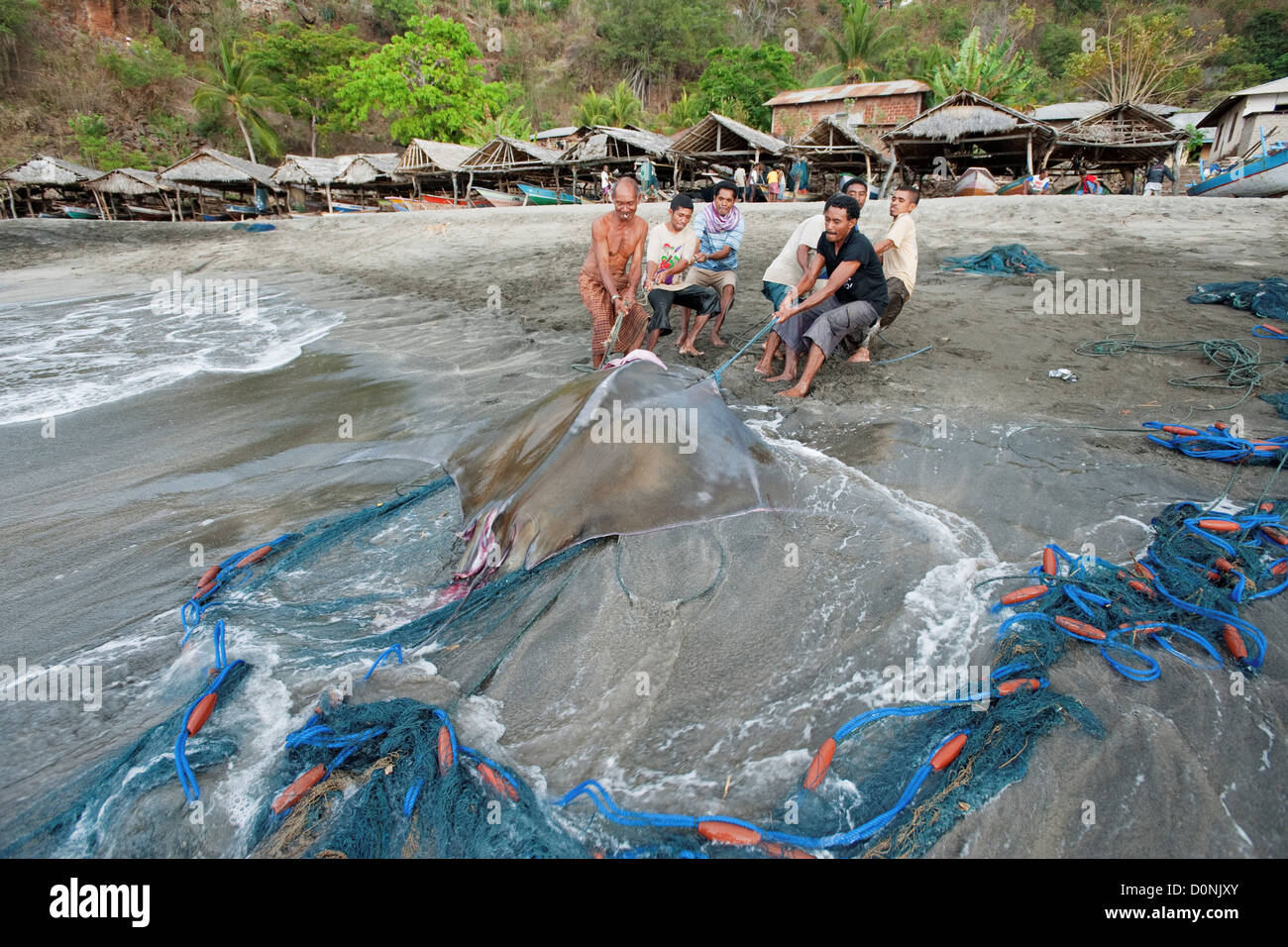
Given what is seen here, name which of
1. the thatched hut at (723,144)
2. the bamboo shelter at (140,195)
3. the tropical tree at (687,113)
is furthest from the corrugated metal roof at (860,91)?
the bamboo shelter at (140,195)

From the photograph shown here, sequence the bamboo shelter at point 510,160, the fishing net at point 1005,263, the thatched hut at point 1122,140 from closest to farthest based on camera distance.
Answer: the fishing net at point 1005,263
the thatched hut at point 1122,140
the bamboo shelter at point 510,160

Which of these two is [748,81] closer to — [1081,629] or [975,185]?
[975,185]

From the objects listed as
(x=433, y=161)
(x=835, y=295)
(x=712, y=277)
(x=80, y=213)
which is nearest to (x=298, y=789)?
(x=835, y=295)

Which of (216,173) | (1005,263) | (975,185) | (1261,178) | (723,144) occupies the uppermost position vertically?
(216,173)

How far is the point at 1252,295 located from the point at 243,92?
43.7 meters

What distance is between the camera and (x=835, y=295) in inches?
202

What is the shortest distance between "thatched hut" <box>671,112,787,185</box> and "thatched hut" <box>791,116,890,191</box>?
37.2 inches

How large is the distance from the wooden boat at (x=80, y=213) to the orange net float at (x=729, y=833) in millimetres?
39037

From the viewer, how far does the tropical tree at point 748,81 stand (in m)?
36.3

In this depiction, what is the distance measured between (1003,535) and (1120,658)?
935mm

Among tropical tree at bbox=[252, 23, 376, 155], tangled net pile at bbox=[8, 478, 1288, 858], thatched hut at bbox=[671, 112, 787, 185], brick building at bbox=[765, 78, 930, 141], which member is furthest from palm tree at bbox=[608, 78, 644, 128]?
tangled net pile at bbox=[8, 478, 1288, 858]

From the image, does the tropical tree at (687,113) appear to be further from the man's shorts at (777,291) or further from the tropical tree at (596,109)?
the man's shorts at (777,291)

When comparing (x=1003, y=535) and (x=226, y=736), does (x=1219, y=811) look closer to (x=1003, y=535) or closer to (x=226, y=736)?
(x=1003, y=535)

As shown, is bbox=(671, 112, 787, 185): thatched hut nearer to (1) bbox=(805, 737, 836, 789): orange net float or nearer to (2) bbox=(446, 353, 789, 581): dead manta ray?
(2) bbox=(446, 353, 789, 581): dead manta ray
